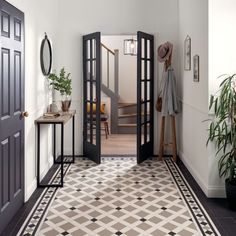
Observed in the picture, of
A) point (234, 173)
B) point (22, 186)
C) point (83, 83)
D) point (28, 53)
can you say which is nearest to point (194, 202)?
point (234, 173)

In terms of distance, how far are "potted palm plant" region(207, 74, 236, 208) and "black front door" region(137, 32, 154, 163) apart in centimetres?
195

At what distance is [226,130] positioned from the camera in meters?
3.91

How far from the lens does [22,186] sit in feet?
12.8

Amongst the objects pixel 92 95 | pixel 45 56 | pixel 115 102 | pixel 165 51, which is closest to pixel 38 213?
pixel 45 56

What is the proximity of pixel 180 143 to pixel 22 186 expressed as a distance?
3211 mm

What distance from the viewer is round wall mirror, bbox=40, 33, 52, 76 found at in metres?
5.03

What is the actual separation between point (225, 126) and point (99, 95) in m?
2.43

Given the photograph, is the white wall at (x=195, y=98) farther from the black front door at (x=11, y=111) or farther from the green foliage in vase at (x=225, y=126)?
the black front door at (x=11, y=111)

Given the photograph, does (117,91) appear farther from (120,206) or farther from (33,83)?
(120,206)

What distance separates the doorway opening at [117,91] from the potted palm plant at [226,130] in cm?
469

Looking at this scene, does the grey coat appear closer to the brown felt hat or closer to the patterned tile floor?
the brown felt hat

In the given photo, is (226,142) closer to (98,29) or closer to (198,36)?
(198,36)

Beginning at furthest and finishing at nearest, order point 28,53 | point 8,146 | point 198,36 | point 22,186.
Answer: point 198,36
point 28,53
point 22,186
point 8,146

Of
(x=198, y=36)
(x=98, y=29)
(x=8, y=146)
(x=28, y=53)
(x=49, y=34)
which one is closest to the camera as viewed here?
(x=8, y=146)
